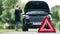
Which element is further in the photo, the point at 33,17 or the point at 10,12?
the point at 10,12

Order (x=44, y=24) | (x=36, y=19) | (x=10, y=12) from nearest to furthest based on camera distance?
1. (x=44, y=24)
2. (x=36, y=19)
3. (x=10, y=12)

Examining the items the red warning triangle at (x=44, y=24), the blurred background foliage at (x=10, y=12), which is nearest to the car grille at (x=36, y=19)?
the red warning triangle at (x=44, y=24)

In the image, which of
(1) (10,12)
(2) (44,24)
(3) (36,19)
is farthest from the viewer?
(1) (10,12)

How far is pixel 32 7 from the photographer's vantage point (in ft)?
64.2

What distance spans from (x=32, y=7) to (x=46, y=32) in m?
2.88

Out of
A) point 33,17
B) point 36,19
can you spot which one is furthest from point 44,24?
point 33,17

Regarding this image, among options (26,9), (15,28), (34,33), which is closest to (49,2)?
(26,9)

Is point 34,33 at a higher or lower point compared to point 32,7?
lower

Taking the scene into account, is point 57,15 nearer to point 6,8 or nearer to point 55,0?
point 55,0

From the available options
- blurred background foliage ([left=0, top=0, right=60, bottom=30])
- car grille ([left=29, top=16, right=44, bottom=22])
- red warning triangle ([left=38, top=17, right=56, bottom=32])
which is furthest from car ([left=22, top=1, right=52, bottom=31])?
blurred background foliage ([left=0, top=0, right=60, bottom=30])

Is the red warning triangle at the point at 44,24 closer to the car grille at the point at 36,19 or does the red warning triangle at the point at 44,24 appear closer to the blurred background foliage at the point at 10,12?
the car grille at the point at 36,19

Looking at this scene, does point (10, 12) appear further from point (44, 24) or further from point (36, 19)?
point (44, 24)

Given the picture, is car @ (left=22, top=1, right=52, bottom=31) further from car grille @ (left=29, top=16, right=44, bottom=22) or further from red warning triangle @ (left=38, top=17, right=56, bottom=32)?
red warning triangle @ (left=38, top=17, right=56, bottom=32)

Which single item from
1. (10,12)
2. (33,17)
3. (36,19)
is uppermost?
(10,12)
